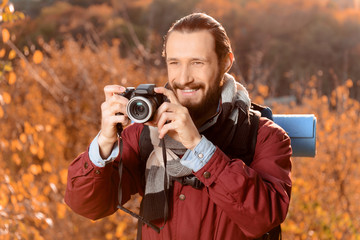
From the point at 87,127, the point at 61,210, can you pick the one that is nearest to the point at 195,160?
the point at 61,210

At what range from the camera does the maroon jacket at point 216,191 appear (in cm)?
156

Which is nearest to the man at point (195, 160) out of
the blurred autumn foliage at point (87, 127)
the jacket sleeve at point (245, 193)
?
the jacket sleeve at point (245, 193)

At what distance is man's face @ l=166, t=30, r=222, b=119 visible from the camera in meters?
1.83

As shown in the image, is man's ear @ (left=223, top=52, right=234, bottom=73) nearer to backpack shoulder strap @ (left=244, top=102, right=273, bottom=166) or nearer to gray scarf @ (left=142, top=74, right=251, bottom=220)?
gray scarf @ (left=142, top=74, right=251, bottom=220)

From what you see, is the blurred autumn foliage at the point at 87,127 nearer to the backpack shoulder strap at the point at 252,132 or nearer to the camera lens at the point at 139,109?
the camera lens at the point at 139,109

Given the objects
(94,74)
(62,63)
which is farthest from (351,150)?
(62,63)

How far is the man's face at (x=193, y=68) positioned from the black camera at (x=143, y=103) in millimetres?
194

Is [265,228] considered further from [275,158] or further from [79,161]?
[79,161]

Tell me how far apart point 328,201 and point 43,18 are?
47.4 feet

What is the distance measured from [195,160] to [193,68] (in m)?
0.44

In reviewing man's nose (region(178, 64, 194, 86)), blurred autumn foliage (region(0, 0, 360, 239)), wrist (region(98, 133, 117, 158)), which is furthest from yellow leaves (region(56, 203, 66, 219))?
man's nose (region(178, 64, 194, 86))

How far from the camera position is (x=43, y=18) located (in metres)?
17.0

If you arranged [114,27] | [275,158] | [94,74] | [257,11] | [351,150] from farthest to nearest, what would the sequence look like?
1. [257,11]
2. [114,27]
3. [94,74]
4. [351,150]
5. [275,158]

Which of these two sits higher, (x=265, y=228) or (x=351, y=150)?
(x=265, y=228)
